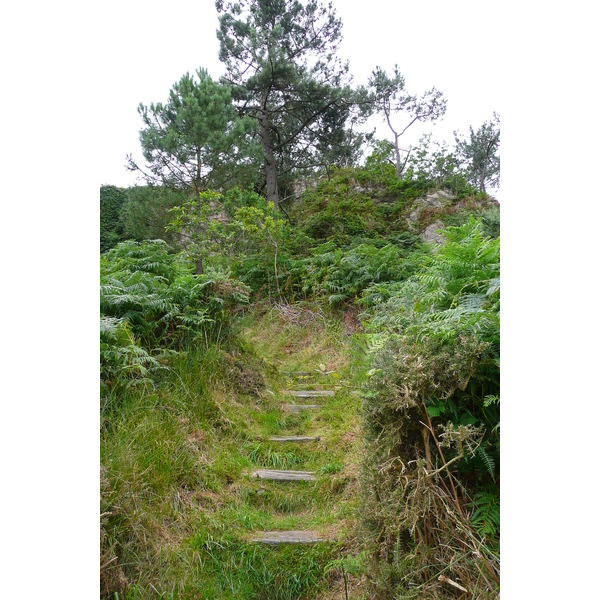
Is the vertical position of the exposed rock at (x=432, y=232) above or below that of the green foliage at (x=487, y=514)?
above

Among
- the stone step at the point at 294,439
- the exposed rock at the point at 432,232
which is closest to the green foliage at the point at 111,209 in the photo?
the exposed rock at the point at 432,232

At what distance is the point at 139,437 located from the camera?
9.03 ft

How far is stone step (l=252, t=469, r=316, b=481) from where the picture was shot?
338cm

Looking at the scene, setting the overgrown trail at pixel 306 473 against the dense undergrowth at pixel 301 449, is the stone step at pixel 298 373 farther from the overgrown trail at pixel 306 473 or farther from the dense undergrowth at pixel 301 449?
the dense undergrowth at pixel 301 449

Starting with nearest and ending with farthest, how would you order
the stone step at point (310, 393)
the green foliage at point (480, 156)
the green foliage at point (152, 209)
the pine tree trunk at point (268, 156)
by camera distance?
the stone step at point (310, 393) → the green foliage at point (152, 209) → the pine tree trunk at point (268, 156) → the green foliage at point (480, 156)

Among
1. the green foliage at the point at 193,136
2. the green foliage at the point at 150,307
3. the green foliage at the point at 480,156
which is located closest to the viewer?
the green foliage at the point at 150,307

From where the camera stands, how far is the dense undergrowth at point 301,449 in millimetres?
1621

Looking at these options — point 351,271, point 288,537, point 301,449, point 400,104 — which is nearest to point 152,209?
point 351,271

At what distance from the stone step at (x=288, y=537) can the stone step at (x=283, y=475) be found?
1.89 feet

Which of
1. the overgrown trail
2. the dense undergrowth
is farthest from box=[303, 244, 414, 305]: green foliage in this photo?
the overgrown trail

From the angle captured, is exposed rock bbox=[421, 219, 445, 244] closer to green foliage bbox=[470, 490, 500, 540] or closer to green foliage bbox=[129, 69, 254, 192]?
green foliage bbox=[129, 69, 254, 192]

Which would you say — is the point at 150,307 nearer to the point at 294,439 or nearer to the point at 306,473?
the point at 294,439

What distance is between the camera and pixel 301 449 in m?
3.87

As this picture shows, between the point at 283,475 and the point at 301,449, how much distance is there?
1.56ft
